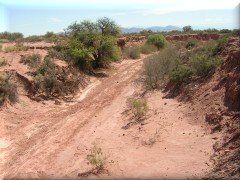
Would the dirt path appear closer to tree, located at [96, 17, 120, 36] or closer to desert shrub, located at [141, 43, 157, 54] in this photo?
tree, located at [96, 17, 120, 36]

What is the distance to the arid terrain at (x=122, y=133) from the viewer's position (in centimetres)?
1062

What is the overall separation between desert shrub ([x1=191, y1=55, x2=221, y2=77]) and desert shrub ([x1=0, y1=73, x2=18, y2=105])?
8.63 metres

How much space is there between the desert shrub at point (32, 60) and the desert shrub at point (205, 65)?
9.85 meters

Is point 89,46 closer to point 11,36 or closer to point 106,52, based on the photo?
point 106,52

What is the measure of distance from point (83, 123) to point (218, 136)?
6.10 meters

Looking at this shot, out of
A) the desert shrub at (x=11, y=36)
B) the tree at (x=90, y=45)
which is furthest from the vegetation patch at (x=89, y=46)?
the desert shrub at (x=11, y=36)

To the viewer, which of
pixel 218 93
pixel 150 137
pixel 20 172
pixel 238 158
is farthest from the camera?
pixel 218 93

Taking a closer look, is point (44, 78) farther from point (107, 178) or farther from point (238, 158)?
point (238, 158)

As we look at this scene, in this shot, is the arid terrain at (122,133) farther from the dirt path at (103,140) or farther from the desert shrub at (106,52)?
the desert shrub at (106,52)

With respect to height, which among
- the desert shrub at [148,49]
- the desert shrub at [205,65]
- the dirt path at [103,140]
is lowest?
the dirt path at [103,140]

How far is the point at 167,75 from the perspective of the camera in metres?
21.0

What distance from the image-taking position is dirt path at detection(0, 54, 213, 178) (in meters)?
10.6

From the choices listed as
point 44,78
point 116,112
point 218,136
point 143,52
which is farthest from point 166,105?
point 143,52

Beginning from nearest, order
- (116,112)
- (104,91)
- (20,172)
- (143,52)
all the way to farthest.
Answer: (20,172) < (116,112) < (104,91) < (143,52)
